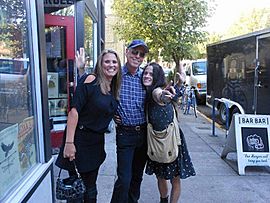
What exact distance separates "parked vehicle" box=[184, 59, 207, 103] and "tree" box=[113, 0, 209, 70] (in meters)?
1.83

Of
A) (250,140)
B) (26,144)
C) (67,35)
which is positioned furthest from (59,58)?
(250,140)

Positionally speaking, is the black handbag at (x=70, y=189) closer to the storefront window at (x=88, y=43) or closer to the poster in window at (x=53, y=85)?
the poster in window at (x=53, y=85)

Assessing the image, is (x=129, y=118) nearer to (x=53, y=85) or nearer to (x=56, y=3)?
(x=56, y=3)

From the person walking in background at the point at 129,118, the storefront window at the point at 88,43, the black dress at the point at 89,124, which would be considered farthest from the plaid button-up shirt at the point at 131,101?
the storefront window at the point at 88,43

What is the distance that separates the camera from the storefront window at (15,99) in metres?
2.23

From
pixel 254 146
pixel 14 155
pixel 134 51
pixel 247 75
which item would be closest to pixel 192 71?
pixel 247 75

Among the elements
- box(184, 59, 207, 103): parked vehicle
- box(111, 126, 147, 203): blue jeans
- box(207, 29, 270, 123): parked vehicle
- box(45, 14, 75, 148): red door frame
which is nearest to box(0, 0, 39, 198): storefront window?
box(111, 126, 147, 203): blue jeans

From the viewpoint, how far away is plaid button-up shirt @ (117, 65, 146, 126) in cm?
317

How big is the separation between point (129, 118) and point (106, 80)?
0.49 meters

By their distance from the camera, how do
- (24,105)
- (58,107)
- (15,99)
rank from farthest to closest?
(58,107)
(24,105)
(15,99)

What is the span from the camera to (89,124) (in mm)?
2840

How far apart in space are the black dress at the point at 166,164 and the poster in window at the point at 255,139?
209 centimetres

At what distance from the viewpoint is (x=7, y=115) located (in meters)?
2.29

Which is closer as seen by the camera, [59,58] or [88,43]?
[59,58]
